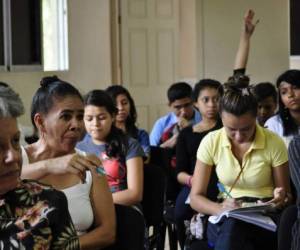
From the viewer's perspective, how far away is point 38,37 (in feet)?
19.2

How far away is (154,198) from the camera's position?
301 cm

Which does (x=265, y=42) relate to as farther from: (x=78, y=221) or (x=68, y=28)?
(x=78, y=221)

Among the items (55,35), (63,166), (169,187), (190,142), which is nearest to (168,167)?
(169,187)

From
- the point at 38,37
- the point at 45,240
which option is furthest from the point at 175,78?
the point at 45,240

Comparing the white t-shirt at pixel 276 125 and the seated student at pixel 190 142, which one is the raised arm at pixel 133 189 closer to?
the seated student at pixel 190 142

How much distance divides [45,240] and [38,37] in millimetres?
4701

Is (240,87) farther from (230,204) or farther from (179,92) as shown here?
(179,92)

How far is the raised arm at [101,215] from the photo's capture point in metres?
2.08

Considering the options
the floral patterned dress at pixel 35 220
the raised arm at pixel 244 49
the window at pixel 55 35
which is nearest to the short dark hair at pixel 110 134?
the raised arm at pixel 244 49

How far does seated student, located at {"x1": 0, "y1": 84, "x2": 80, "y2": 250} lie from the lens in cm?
133

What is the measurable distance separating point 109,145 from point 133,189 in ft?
1.06

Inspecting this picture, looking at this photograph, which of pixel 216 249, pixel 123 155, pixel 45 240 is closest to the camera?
pixel 45 240

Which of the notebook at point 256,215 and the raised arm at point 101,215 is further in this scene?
the notebook at point 256,215

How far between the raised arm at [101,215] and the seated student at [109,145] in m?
0.89
